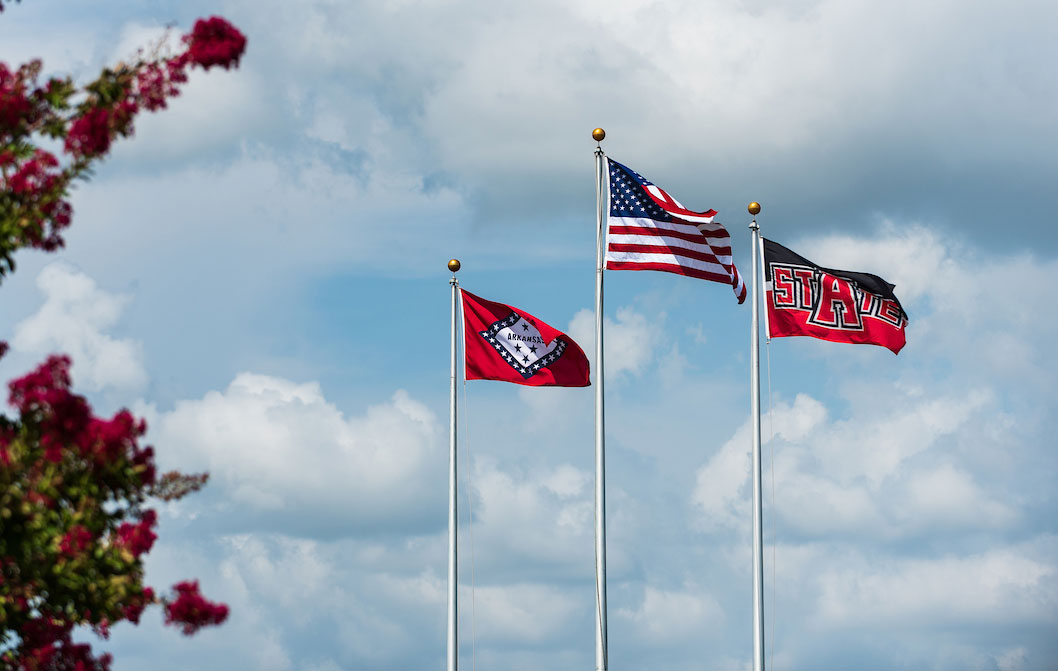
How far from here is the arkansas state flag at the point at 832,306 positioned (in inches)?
1141

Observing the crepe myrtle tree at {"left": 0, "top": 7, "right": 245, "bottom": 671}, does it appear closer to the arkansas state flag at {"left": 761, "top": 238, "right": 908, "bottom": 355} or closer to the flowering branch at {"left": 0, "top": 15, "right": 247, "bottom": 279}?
the flowering branch at {"left": 0, "top": 15, "right": 247, "bottom": 279}

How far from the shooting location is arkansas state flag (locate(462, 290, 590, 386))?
2762 centimetres

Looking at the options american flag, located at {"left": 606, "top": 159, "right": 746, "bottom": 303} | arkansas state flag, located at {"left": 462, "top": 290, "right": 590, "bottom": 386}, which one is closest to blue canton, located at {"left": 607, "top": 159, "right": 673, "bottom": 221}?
american flag, located at {"left": 606, "top": 159, "right": 746, "bottom": 303}

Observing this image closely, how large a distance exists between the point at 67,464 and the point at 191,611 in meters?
1.67

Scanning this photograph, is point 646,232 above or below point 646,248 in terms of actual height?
above

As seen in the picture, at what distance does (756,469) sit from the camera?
1161 inches

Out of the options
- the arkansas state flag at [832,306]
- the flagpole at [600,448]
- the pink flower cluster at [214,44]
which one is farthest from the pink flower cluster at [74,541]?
the arkansas state flag at [832,306]

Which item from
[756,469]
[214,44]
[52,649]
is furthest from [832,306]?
[52,649]

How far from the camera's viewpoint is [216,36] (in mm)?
13266

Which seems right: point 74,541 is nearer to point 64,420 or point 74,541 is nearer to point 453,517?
Answer: point 64,420

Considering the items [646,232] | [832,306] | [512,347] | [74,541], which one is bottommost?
[74,541]

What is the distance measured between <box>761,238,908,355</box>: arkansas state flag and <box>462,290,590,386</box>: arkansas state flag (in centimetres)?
452

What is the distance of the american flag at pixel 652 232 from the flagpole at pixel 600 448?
0.97 ft

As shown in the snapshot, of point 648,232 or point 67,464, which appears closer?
point 67,464
